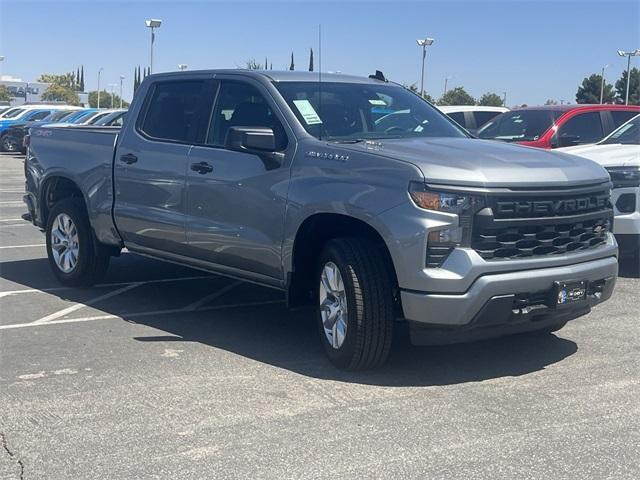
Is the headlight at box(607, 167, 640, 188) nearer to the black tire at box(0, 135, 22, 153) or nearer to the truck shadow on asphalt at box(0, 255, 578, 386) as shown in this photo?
the truck shadow on asphalt at box(0, 255, 578, 386)

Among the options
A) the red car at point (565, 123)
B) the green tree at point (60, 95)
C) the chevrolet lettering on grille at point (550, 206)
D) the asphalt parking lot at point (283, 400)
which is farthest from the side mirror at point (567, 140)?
the green tree at point (60, 95)

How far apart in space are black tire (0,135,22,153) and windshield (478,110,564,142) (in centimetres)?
2256

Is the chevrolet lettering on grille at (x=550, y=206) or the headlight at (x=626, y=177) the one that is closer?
the chevrolet lettering on grille at (x=550, y=206)

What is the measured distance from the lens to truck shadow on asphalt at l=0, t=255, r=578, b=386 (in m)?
5.70

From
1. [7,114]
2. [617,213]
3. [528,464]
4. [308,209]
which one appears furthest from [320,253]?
[7,114]

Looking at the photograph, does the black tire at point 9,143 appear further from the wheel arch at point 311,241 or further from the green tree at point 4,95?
the green tree at point 4,95

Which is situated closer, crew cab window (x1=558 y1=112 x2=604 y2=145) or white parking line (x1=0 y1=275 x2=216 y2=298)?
white parking line (x1=0 y1=275 x2=216 y2=298)

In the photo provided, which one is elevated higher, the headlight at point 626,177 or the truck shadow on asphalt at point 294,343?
the headlight at point 626,177

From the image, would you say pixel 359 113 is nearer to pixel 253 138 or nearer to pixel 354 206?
pixel 253 138

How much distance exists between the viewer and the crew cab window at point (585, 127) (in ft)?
40.1

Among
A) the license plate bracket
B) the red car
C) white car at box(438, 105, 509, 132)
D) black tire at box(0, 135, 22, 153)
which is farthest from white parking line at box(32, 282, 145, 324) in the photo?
black tire at box(0, 135, 22, 153)

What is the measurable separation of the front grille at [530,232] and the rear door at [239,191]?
1.47m

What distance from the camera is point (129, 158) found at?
7363mm

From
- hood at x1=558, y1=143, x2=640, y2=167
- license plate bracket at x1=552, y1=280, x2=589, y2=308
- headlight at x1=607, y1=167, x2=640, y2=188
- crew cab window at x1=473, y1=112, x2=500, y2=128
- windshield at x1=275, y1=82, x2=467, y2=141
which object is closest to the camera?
license plate bracket at x1=552, y1=280, x2=589, y2=308
